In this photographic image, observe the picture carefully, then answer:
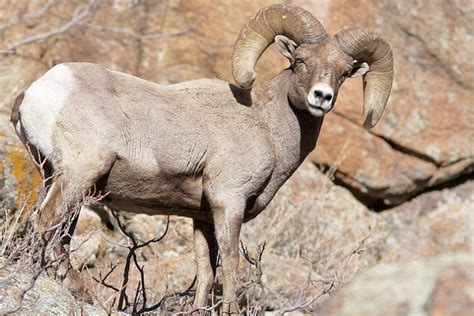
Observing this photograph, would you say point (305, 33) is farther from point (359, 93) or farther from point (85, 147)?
point (359, 93)

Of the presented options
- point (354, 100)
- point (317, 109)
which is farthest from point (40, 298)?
point (354, 100)

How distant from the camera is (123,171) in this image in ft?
23.5

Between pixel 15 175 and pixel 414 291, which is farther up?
pixel 414 291

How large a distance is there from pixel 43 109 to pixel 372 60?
9.46 feet

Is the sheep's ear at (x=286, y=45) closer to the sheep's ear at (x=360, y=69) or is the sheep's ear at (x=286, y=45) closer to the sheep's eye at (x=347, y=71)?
the sheep's eye at (x=347, y=71)

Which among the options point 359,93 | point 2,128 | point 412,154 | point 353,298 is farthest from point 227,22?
point 353,298

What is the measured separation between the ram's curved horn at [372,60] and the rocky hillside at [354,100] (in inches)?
154

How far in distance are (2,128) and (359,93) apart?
502 centimetres

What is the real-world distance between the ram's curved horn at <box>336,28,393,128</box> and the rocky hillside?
3.90 metres

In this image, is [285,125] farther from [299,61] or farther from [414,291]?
[414,291]

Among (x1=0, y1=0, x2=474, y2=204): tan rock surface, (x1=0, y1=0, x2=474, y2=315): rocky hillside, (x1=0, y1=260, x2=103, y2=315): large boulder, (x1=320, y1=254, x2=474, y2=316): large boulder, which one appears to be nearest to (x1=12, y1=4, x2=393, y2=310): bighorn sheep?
(x1=0, y1=260, x2=103, y2=315): large boulder

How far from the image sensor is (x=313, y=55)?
786 centimetres

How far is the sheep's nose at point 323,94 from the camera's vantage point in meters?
7.44

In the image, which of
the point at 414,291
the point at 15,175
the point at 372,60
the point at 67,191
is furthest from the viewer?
the point at 15,175
